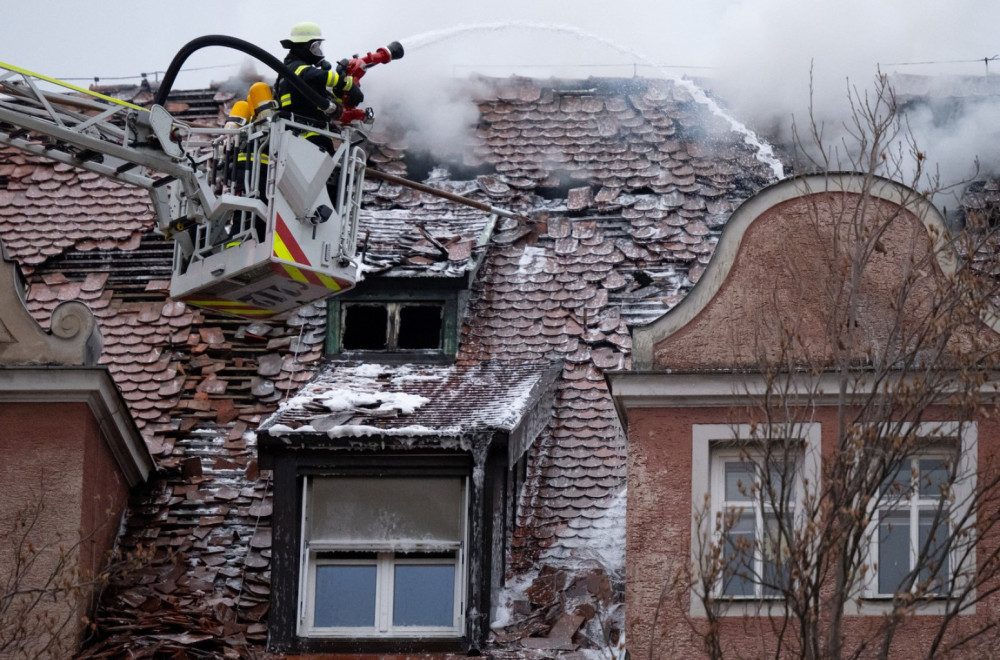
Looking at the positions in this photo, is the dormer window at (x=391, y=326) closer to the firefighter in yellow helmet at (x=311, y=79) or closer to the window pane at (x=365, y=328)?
the window pane at (x=365, y=328)

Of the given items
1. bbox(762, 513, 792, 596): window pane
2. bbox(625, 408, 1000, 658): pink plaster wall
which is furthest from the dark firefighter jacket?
bbox(762, 513, 792, 596): window pane

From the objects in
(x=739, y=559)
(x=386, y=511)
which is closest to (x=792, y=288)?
(x=739, y=559)

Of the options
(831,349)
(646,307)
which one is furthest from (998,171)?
(831,349)

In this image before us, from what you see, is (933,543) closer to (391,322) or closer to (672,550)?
(672,550)

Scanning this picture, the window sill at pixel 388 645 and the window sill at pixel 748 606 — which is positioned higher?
the window sill at pixel 748 606

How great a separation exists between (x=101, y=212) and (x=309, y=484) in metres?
5.13

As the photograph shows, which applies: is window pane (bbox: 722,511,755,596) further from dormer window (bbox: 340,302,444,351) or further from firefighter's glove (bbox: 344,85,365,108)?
firefighter's glove (bbox: 344,85,365,108)

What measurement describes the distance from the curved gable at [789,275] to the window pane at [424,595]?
231 cm

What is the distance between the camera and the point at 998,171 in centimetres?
2311

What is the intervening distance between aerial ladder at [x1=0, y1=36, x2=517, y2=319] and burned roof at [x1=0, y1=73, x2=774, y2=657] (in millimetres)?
1206

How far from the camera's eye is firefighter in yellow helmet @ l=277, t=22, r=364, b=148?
19484 millimetres

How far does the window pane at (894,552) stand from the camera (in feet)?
57.6

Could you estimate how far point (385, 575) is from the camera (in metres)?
18.9

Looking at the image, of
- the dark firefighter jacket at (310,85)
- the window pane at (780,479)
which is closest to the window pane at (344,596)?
the window pane at (780,479)
